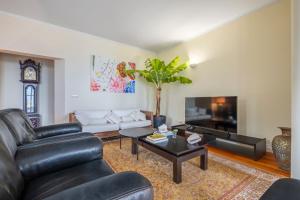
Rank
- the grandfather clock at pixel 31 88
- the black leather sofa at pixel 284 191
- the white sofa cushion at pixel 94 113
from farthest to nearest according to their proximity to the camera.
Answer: the grandfather clock at pixel 31 88 → the white sofa cushion at pixel 94 113 → the black leather sofa at pixel 284 191

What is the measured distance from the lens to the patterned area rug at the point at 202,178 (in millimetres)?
A: 1678

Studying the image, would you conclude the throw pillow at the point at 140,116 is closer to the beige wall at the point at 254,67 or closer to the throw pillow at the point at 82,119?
the throw pillow at the point at 82,119

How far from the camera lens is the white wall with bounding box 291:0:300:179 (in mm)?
1822

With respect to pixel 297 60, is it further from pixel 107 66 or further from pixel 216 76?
pixel 107 66

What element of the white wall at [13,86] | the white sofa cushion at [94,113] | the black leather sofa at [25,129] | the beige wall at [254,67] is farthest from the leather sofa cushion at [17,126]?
the beige wall at [254,67]

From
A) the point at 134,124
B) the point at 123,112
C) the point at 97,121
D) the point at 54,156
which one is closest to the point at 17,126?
the point at 54,156

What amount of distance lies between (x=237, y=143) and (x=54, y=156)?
10.2ft

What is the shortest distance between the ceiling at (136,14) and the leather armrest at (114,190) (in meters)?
2.89

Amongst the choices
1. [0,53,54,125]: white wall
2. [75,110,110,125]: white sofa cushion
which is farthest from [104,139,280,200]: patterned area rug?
[0,53,54,125]: white wall

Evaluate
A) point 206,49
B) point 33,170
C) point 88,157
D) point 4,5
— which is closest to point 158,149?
point 88,157

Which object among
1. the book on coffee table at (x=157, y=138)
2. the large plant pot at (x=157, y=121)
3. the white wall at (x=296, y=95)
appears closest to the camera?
the white wall at (x=296, y=95)

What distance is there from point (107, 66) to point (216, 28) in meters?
2.96

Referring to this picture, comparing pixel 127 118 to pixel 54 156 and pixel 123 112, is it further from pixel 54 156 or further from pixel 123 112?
pixel 54 156

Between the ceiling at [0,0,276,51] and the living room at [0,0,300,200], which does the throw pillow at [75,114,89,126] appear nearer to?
the living room at [0,0,300,200]
